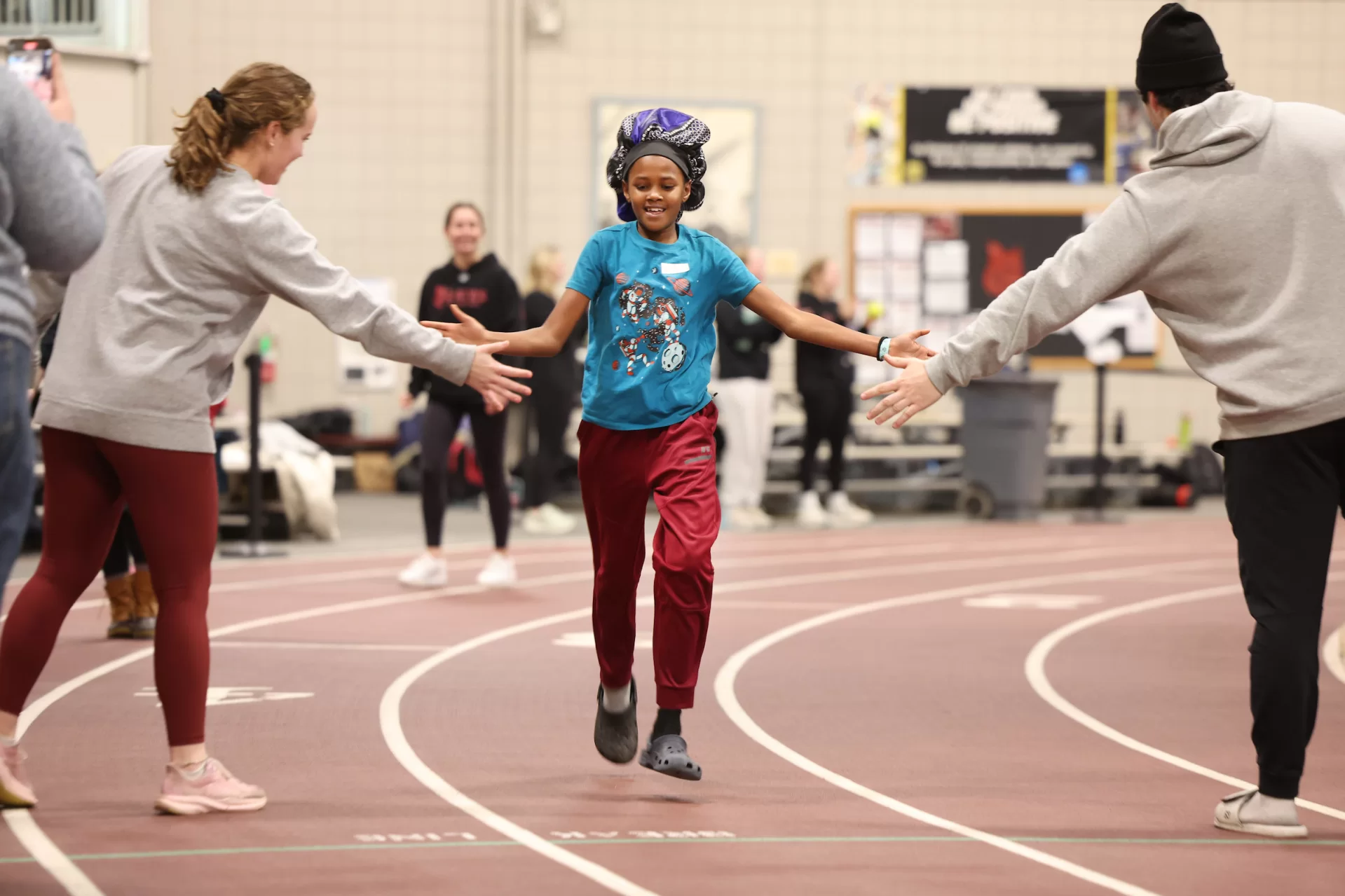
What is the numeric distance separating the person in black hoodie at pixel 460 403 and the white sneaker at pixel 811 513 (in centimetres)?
520

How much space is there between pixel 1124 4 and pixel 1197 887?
1798 cm

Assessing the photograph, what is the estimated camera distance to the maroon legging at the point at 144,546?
4.39 m

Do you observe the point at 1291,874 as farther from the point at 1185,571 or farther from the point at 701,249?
the point at 1185,571

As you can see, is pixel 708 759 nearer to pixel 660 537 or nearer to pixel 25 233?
pixel 660 537

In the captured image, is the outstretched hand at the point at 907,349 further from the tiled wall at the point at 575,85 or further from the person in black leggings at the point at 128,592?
the tiled wall at the point at 575,85

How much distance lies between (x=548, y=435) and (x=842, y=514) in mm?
2743

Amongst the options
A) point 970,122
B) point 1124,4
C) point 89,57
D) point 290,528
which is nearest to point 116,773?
point 290,528

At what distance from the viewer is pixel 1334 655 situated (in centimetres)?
776

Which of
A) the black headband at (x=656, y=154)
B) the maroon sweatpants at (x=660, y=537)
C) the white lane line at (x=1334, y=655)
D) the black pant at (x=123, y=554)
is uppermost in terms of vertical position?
the black headband at (x=656, y=154)

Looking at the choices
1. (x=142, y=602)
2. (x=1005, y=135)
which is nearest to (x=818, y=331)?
(x=142, y=602)

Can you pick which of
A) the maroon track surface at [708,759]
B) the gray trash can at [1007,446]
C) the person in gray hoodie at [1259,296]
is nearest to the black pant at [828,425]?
the gray trash can at [1007,446]

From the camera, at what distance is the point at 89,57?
12.6 m

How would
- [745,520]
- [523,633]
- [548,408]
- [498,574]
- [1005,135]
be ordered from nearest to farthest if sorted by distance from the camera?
[523,633] < [498,574] < [548,408] < [745,520] < [1005,135]

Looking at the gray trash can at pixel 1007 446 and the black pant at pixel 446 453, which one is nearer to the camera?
the black pant at pixel 446 453
